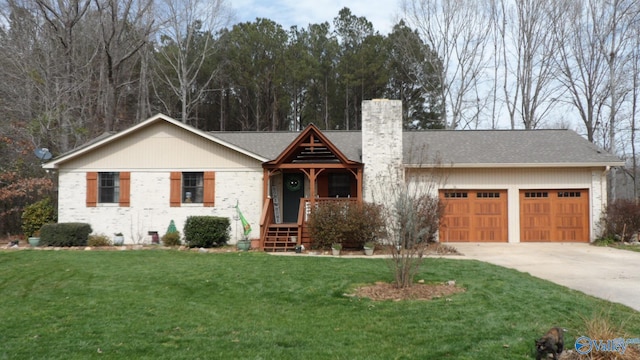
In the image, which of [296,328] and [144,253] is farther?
[144,253]

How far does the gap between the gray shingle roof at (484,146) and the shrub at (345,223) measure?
266 cm

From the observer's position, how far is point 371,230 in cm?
1288

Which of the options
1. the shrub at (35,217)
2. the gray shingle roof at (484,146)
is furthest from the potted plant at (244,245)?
the shrub at (35,217)

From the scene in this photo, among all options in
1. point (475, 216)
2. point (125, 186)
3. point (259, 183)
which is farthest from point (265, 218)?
point (475, 216)

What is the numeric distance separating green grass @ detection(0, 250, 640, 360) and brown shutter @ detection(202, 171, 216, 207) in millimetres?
5580

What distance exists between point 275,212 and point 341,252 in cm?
390

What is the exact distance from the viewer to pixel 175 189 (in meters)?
15.1

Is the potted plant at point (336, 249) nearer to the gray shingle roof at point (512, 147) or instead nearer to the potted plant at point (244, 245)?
the potted plant at point (244, 245)

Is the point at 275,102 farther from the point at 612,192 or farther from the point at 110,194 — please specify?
the point at 612,192

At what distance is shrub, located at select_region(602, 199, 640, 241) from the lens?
14484mm

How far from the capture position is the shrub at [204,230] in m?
13.9

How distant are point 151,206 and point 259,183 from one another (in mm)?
3855

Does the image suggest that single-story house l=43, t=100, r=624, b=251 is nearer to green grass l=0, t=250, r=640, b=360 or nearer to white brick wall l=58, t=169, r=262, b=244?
white brick wall l=58, t=169, r=262, b=244

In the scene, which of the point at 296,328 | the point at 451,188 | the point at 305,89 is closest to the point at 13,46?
the point at 305,89
